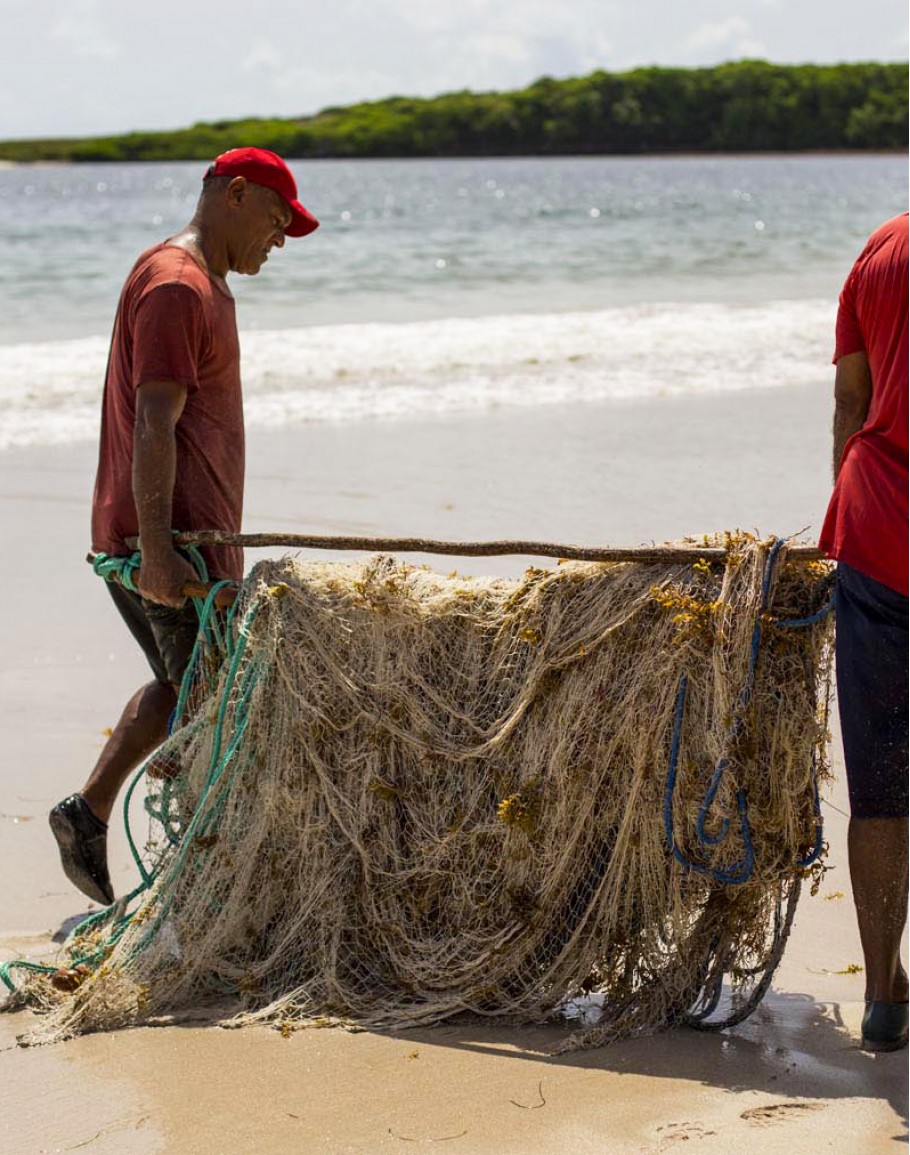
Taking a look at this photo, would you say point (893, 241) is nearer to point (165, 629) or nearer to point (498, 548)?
point (498, 548)

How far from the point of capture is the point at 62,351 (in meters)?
14.8

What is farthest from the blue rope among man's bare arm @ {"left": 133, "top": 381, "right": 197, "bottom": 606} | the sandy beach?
man's bare arm @ {"left": 133, "top": 381, "right": 197, "bottom": 606}

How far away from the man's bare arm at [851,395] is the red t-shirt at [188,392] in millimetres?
1456

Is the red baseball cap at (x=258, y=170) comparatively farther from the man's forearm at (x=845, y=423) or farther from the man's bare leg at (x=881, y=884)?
the man's bare leg at (x=881, y=884)

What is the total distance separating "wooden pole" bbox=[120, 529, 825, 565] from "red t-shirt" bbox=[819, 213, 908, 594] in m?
0.18

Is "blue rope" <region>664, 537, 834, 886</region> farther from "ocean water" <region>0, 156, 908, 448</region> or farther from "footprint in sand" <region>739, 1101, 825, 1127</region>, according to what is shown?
"ocean water" <region>0, 156, 908, 448</region>

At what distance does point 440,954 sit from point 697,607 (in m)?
0.96

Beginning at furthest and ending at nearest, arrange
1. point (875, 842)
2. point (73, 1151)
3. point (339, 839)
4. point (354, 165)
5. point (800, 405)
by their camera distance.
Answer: point (354, 165), point (800, 405), point (339, 839), point (875, 842), point (73, 1151)

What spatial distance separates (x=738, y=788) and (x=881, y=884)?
0.33 metres

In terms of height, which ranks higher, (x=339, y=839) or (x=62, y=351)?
(x=62, y=351)

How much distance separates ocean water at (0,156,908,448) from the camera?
41.3 ft

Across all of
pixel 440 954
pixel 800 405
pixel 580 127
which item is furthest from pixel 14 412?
pixel 580 127

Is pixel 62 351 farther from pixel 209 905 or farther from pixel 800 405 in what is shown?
pixel 209 905

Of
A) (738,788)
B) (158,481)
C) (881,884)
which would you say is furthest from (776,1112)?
(158,481)
